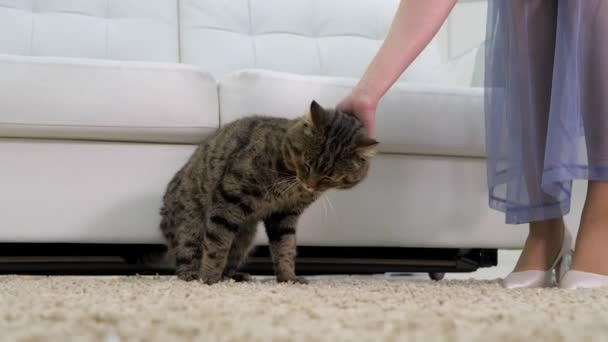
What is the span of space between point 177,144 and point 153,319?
109 cm

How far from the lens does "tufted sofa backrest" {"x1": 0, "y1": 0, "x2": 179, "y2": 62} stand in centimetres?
225

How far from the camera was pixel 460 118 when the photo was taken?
5.82 feet

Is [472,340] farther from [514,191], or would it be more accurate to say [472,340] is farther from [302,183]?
[514,191]

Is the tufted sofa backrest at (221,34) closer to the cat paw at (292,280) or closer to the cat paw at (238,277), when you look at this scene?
the cat paw at (238,277)

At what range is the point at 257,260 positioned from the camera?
185 centimetres

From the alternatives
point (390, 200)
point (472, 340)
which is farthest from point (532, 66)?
point (472, 340)

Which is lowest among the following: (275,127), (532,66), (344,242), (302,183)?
(344,242)

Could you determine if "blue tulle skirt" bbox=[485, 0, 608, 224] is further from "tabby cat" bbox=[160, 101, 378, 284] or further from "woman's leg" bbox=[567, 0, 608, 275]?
"tabby cat" bbox=[160, 101, 378, 284]

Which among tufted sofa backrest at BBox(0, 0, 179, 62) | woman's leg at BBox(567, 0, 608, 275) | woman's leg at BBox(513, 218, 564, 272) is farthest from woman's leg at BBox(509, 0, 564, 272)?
tufted sofa backrest at BBox(0, 0, 179, 62)

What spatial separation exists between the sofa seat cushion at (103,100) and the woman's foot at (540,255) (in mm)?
787

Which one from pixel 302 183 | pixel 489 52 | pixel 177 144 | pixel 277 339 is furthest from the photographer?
pixel 177 144

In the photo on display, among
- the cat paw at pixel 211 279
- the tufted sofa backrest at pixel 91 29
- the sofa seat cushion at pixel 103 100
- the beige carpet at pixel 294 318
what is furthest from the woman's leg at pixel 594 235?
the tufted sofa backrest at pixel 91 29

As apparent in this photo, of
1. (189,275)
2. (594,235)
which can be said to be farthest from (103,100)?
(594,235)

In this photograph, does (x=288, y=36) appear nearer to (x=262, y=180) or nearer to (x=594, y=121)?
(x=262, y=180)
